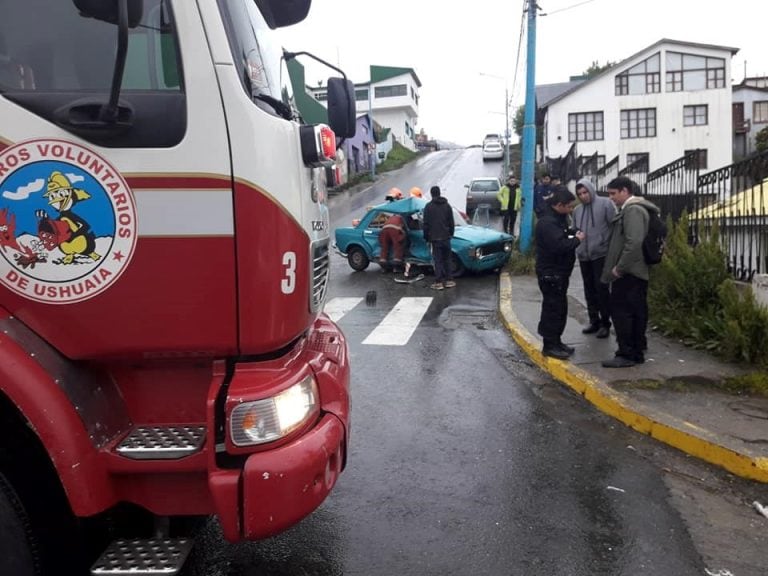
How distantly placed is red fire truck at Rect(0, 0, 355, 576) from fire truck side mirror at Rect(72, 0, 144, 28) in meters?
0.02

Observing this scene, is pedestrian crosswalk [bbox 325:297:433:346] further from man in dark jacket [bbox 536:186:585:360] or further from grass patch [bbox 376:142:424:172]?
grass patch [bbox 376:142:424:172]

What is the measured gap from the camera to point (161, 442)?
252 centimetres

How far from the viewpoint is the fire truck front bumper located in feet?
7.63

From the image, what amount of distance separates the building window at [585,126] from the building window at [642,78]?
6.99ft

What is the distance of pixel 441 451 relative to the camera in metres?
4.70

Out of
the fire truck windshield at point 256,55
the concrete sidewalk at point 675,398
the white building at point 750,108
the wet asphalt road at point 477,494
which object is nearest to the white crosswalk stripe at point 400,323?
the wet asphalt road at point 477,494

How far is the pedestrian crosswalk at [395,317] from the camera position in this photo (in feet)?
27.2

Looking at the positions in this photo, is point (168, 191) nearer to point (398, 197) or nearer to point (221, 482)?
point (221, 482)

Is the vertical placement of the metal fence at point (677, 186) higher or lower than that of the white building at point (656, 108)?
lower

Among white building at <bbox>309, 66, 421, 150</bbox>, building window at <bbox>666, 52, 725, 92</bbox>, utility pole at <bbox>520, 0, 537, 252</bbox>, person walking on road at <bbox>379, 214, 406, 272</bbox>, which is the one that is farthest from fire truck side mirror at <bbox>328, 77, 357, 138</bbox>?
white building at <bbox>309, 66, 421, 150</bbox>

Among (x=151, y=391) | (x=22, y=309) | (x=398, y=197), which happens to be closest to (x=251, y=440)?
(x=151, y=391)

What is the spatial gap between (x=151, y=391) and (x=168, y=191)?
0.83 meters

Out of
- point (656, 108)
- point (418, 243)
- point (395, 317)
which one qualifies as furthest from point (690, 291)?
point (656, 108)

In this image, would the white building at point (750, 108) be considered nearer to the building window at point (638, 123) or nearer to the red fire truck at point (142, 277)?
the building window at point (638, 123)
